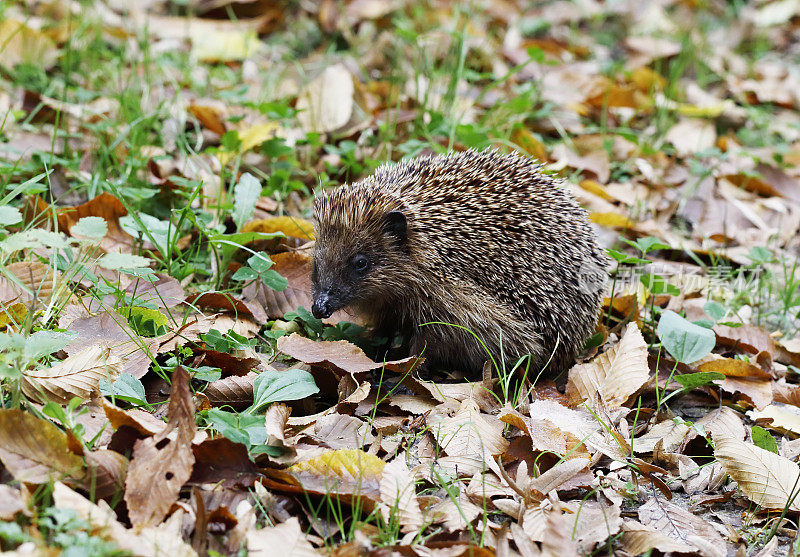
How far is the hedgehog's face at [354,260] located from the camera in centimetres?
449

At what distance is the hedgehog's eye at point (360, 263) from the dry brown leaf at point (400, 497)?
1.52 m

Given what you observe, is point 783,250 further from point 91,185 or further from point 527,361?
point 91,185

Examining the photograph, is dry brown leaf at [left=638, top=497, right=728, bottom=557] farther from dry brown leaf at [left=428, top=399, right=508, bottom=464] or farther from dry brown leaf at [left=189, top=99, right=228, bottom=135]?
dry brown leaf at [left=189, top=99, right=228, bottom=135]

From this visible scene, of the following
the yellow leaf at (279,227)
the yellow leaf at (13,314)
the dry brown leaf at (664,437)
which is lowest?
the dry brown leaf at (664,437)

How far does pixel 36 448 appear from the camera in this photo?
296 cm

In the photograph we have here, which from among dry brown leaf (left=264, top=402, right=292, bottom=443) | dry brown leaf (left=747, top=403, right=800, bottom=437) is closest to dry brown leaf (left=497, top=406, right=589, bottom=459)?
dry brown leaf (left=264, top=402, right=292, bottom=443)

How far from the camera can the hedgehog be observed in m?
4.55

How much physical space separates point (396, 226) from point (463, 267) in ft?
1.51

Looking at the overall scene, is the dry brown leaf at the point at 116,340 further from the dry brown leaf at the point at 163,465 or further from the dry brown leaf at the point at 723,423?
the dry brown leaf at the point at 723,423

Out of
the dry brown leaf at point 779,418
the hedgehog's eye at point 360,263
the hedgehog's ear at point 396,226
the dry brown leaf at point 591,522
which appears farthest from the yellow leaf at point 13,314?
the dry brown leaf at point 779,418

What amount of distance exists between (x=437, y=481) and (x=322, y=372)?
2.88 feet

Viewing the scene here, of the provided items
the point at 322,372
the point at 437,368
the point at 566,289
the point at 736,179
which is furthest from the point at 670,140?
the point at 322,372

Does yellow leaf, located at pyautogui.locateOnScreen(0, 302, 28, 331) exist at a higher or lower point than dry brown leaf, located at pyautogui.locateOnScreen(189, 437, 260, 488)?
higher

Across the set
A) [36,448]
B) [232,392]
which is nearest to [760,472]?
[232,392]
